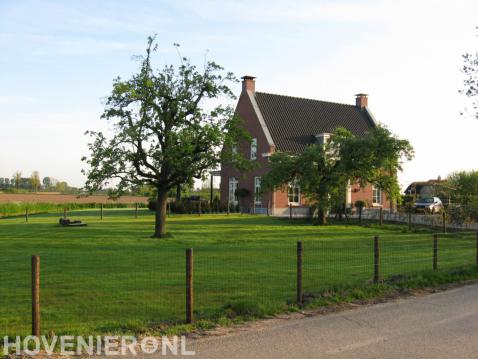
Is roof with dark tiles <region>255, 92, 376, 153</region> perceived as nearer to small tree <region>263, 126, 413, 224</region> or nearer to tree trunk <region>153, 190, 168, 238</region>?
small tree <region>263, 126, 413, 224</region>

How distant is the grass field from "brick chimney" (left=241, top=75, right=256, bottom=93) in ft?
66.5

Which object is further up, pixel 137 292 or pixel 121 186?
pixel 121 186

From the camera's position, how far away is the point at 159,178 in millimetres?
23234

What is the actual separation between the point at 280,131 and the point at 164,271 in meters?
29.5

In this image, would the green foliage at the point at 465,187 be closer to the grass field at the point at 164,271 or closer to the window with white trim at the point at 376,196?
the window with white trim at the point at 376,196

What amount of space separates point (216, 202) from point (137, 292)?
102ft

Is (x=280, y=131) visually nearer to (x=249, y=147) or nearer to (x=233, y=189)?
(x=249, y=147)

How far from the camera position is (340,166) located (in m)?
30.2

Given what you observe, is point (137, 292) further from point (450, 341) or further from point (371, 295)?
point (450, 341)

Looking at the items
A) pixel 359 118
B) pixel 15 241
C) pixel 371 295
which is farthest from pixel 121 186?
pixel 359 118

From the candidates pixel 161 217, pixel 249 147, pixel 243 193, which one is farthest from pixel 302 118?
pixel 161 217

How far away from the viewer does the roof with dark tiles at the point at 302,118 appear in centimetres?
4131

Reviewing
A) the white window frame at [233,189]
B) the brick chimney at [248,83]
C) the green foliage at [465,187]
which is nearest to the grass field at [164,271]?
the green foliage at [465,187]

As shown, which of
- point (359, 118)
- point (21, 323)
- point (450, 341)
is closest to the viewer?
point (450, 341)
